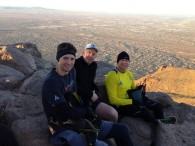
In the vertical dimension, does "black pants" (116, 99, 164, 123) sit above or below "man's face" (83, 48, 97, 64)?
below

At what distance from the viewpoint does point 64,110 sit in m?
4.44

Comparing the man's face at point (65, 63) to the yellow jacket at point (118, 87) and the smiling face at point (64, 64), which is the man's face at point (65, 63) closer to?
the smiling face at point (64, 64)

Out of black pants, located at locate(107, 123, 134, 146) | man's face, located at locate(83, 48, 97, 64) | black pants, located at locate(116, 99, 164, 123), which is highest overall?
man's face, located at locate(83, 48, 97, 64)

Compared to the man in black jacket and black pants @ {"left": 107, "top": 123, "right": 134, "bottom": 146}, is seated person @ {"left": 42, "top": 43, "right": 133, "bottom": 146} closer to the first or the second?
black pants @ {"left": 107, "top": 123, "right": 134, "bottom": 146}

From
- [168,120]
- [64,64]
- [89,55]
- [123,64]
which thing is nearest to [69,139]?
[64,64]

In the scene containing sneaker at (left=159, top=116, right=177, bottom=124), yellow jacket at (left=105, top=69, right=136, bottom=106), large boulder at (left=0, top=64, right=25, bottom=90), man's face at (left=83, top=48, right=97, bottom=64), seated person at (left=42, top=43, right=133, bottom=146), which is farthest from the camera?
large boulder at (left=0, top=64, right=25, bottom=90)

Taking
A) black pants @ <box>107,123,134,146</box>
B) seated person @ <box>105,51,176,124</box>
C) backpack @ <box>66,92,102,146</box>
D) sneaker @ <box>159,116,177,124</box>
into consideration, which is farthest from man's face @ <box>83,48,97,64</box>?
sneaker @ <box>159,116,177,124</box>

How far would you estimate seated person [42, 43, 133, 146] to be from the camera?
14.5ft

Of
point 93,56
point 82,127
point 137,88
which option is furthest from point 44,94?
point 137,88

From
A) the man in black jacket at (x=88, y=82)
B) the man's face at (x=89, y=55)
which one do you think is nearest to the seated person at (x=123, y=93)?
the man in black jacket at (x=88, y=82)

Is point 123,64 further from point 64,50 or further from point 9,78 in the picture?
point 9,78

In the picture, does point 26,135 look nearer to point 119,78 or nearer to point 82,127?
point 82,127

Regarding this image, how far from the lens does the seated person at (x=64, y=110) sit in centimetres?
443

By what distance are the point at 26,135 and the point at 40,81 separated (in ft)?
6.17
